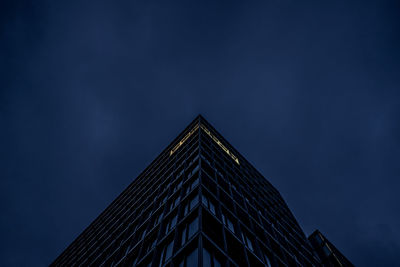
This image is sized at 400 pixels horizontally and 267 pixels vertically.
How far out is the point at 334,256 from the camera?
104 feet

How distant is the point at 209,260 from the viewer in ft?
38.7

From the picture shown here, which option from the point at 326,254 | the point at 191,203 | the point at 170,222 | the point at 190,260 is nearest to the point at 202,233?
the point at 190,260

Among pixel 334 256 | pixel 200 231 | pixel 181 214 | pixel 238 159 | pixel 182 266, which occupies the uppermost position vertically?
pixel 238 159

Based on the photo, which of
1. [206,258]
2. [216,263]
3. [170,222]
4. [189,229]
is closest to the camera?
[206,258]

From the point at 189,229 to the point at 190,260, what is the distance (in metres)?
2.69

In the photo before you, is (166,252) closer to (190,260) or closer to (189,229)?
(189,229)

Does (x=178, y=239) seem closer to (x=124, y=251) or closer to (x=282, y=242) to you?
(x=124, y=251)

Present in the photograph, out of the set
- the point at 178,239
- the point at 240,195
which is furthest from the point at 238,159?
the point at 178,239

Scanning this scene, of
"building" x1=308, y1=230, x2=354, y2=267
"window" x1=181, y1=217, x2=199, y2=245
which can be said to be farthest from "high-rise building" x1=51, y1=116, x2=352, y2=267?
"building" x1=308, y1=230, x2=354, y2=267

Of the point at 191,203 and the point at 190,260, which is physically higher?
the point at 191,203

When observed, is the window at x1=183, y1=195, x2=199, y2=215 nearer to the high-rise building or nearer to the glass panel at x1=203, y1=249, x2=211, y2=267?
the high-rise building

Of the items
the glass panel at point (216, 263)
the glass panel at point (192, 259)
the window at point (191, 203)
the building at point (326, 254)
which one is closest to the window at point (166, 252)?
the glass panel at point (192, 259)

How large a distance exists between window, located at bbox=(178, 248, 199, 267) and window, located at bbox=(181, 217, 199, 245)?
4.68 feet

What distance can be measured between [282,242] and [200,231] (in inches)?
596
